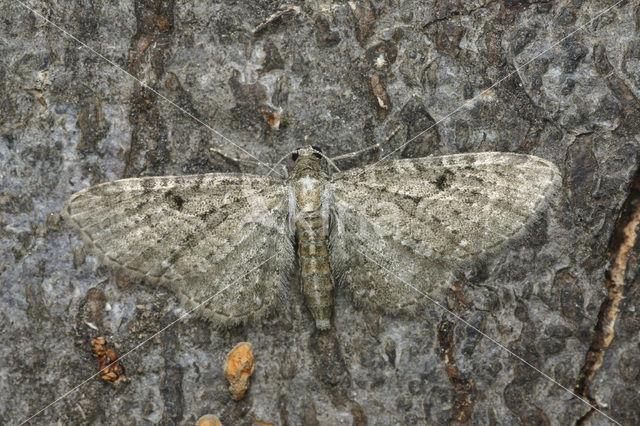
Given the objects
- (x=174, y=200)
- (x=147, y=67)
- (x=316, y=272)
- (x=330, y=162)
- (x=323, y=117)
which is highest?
(x=147, y=67)

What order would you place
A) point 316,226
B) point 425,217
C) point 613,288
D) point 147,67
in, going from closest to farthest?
point 613,288, point 147,67, point 425,217, point 316,226

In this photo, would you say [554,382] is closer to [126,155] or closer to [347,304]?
[347,304]

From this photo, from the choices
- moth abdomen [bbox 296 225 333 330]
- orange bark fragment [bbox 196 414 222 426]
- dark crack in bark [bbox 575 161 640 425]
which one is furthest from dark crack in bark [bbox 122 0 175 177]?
dark crack in bark [bbox 575 161 640 425]

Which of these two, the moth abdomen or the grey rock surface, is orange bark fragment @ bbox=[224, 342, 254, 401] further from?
the moth abdomen

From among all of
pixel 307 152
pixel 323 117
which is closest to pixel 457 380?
pixel 307 152

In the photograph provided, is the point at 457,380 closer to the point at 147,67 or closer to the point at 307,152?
the point at 307,152

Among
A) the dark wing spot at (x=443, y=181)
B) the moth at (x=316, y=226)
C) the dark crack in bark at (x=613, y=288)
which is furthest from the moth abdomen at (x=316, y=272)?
the dark crack in bark at (x=613, y=288)

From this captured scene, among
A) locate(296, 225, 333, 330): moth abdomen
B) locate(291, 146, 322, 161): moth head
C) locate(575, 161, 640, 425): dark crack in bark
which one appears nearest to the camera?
locate(575, 161, 640, 425): dark crack in bark
